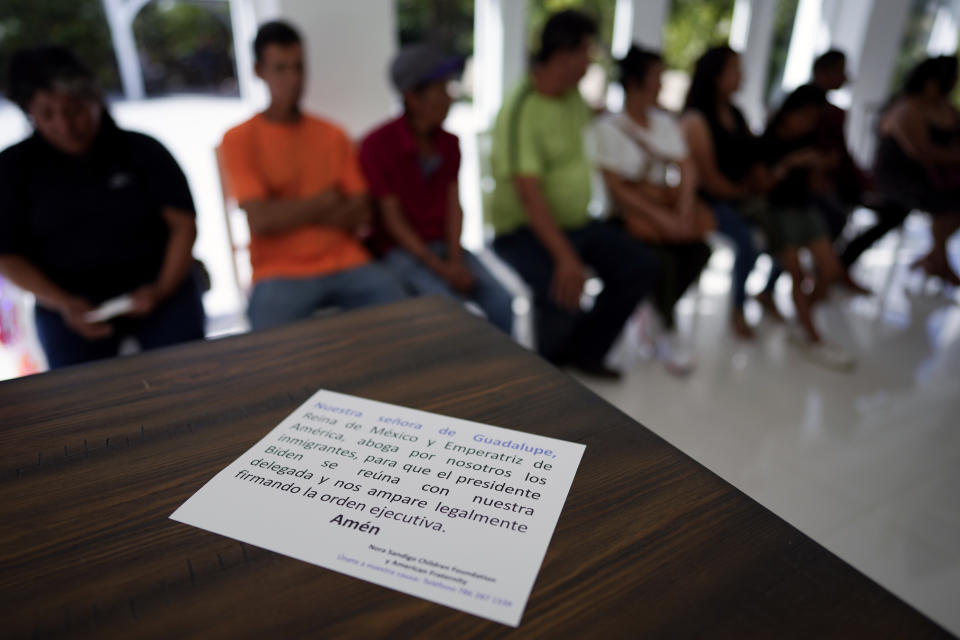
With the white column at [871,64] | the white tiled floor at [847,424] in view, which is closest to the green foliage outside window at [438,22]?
the white tiled floor at [847,424]

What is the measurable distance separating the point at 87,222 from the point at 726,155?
238 cm

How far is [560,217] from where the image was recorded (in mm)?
2180

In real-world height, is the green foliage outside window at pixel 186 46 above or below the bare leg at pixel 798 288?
above

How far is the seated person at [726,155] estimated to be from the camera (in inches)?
96.5

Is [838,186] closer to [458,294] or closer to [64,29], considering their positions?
[458,294]

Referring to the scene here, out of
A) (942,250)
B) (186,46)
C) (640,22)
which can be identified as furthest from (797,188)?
(186,46)

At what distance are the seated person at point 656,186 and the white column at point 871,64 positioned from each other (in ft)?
6.68

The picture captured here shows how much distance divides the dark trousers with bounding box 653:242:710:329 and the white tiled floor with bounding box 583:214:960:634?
0.23m

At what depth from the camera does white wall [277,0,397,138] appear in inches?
77.2

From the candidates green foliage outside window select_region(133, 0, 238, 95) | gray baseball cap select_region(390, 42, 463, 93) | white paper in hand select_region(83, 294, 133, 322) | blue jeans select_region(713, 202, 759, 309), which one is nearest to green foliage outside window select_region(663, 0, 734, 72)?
blue jeans select_region(713, 202, 759, 309)

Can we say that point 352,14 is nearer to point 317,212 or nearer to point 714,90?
point 317,212

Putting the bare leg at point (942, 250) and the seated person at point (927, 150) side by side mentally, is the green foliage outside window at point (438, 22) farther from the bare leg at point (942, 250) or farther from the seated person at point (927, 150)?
the bare leg at point (942, 250)

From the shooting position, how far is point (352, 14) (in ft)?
6.59


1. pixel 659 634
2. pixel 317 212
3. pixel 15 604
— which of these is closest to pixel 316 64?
pixel 317 212
